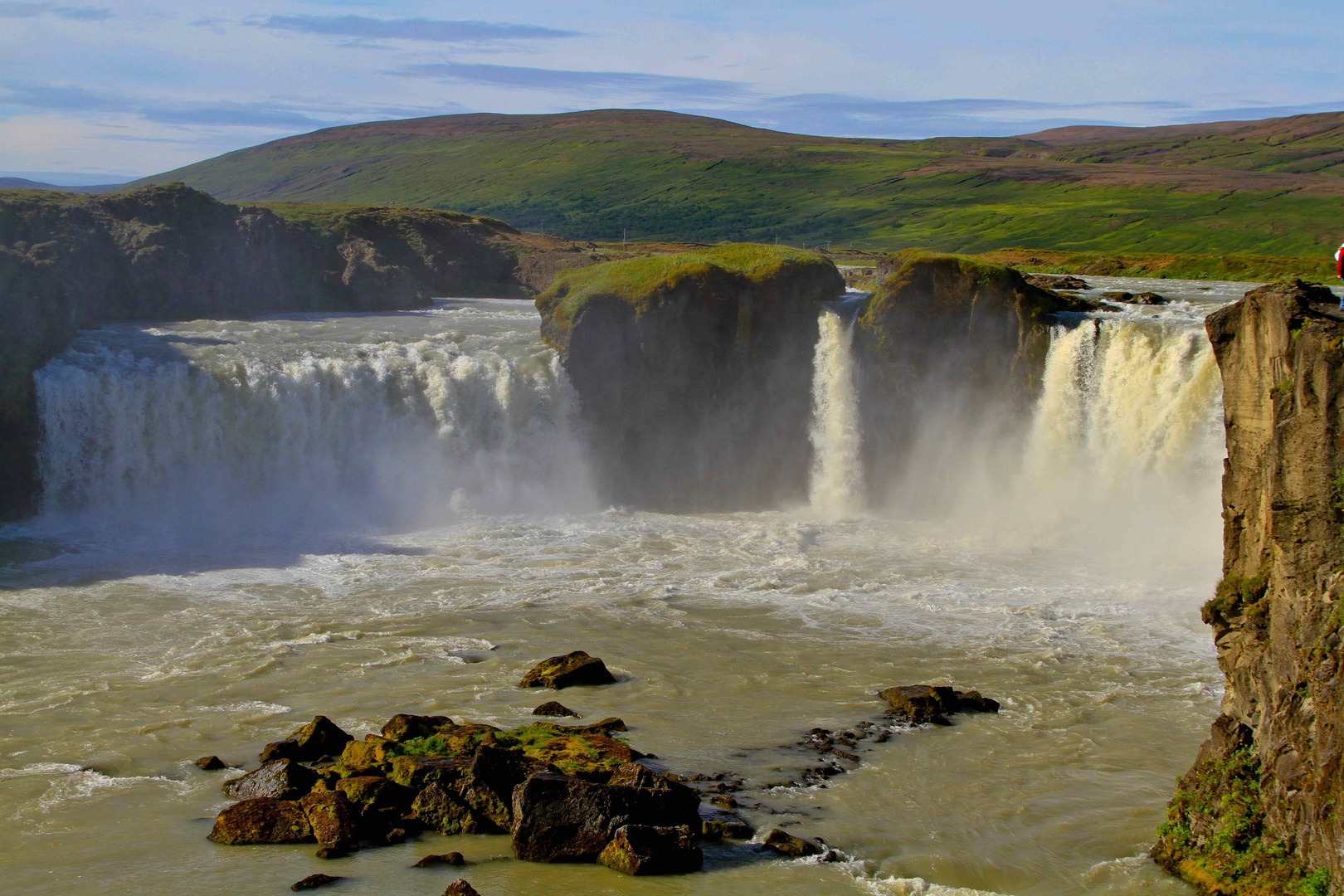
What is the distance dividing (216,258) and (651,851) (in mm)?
43793

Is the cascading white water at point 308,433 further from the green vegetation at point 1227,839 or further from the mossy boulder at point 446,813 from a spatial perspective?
the green vegetation at point 1227,839

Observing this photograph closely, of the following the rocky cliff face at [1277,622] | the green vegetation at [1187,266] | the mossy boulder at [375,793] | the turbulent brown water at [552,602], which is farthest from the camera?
the green vegetation at [1187,266]

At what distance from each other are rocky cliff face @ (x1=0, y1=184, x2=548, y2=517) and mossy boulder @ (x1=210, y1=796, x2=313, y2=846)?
27.1m

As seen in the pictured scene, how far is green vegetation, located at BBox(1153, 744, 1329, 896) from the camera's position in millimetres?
11578

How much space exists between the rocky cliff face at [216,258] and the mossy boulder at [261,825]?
27.1m

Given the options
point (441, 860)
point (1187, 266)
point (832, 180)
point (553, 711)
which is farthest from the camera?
point (832, 180)

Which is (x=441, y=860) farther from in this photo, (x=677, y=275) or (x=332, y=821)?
(x=677, y=275)

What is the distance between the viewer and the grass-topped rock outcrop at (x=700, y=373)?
121 ft

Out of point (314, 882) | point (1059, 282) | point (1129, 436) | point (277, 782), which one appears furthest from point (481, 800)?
point (1059, 282)

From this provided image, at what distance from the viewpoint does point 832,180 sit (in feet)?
418

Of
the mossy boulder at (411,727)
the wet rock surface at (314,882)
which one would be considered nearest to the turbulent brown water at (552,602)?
the wet rock surface at (314,882)

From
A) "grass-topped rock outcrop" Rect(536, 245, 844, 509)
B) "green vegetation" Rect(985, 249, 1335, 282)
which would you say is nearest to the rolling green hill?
"green vegetation" Rect(985, 249, 1335, 282)

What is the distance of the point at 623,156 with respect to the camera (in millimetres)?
143250

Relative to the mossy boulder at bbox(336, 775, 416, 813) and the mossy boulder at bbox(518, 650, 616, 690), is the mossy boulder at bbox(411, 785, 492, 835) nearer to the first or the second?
the mossy boulder at bbox(336, 775, 416, 813)
